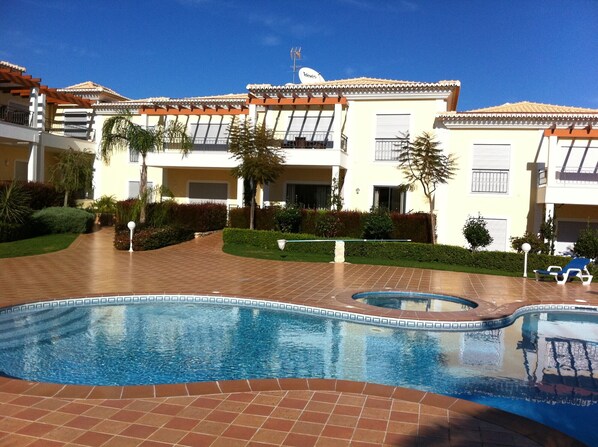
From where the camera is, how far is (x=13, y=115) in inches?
1038

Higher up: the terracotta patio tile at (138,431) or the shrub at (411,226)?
the shrub at (411,226)

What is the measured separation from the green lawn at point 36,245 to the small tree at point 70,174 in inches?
121

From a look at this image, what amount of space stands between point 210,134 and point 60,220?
9.57 m

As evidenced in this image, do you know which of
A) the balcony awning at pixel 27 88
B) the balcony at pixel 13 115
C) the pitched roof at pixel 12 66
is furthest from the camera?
the pitched roof at pixel 12 66

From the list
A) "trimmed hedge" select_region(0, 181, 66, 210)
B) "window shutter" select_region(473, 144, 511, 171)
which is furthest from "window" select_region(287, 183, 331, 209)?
"trimmed hedge" select_region(0, 181, 66, 210)

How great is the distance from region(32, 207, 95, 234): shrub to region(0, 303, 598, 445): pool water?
41.0ft

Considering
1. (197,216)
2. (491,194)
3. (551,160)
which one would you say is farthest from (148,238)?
(551,160)

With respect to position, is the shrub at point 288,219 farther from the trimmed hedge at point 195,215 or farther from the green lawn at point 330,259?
the trimmed hedge at point 195,215

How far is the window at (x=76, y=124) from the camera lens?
29438 mm

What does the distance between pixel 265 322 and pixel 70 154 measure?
1822cm

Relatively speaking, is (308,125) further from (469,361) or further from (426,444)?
(426,444)

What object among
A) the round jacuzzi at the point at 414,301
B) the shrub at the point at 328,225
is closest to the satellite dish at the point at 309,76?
the shrub at the point at 328,225

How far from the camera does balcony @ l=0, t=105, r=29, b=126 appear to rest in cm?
2567

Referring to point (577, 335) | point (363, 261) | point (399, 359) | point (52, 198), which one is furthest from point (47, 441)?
point (52, 198)
